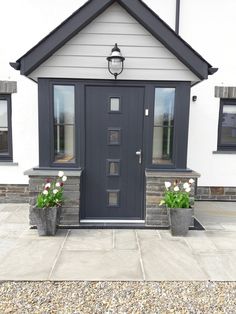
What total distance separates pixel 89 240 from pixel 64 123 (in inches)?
72.9

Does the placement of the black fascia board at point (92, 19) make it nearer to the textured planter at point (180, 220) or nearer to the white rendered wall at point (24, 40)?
the white rendered wall at point (24, 40)

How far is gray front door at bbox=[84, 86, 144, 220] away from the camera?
4293 millimetres

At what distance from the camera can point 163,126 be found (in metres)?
4.39

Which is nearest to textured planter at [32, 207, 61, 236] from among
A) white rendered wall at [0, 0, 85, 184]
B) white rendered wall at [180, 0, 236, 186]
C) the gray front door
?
the gray front door

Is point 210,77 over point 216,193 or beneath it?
over

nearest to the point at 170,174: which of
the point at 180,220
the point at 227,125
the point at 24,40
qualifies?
the point at 180,220

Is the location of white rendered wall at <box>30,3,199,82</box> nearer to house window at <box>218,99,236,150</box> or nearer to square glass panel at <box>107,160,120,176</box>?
square glass panel at <box>107,160,120,176</box>

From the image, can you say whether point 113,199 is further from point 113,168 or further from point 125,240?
point 125,240

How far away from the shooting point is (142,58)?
165 inches

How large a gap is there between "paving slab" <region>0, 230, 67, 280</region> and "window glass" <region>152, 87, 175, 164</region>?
1993mm

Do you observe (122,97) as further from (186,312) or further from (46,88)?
(186,312)

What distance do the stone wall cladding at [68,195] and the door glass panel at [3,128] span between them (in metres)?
1.96

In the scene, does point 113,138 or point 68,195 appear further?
point 113,138

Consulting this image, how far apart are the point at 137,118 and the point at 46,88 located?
149 centimetres
